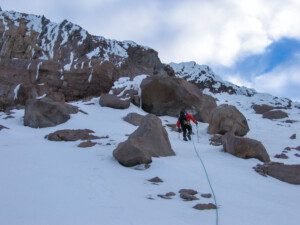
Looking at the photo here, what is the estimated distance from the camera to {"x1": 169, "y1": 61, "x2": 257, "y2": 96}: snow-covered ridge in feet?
195

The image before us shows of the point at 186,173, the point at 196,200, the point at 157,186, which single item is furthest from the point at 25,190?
the point at 186,173

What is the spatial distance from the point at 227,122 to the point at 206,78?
57.7m

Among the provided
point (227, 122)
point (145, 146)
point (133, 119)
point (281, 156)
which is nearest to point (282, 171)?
point (281, 156)

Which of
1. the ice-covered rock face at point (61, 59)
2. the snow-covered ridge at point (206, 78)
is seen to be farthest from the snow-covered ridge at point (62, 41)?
the snow-covered ridge at point (206, 78)

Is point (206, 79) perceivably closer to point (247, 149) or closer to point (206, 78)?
point (206, 78)

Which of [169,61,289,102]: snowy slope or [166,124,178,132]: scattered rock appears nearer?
[166,124,178,132]: scattered rock

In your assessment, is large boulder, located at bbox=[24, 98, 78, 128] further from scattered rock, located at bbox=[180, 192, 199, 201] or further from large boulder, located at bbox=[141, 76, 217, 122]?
scattered rock, located at bbox=[180, 192, 199, 201]

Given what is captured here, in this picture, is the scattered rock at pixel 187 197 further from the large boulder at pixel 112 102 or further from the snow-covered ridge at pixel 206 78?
the snow-covered ridge at pixel 206 78

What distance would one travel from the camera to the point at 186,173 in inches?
244

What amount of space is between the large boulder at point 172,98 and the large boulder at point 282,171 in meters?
9.84

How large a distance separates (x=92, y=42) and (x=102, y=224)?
45778 millimetres

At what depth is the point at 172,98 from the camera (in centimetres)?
1738

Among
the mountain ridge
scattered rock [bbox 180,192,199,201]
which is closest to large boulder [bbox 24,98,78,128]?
the mountain ridge

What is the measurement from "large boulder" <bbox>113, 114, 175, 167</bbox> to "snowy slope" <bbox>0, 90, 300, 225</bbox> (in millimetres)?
250
